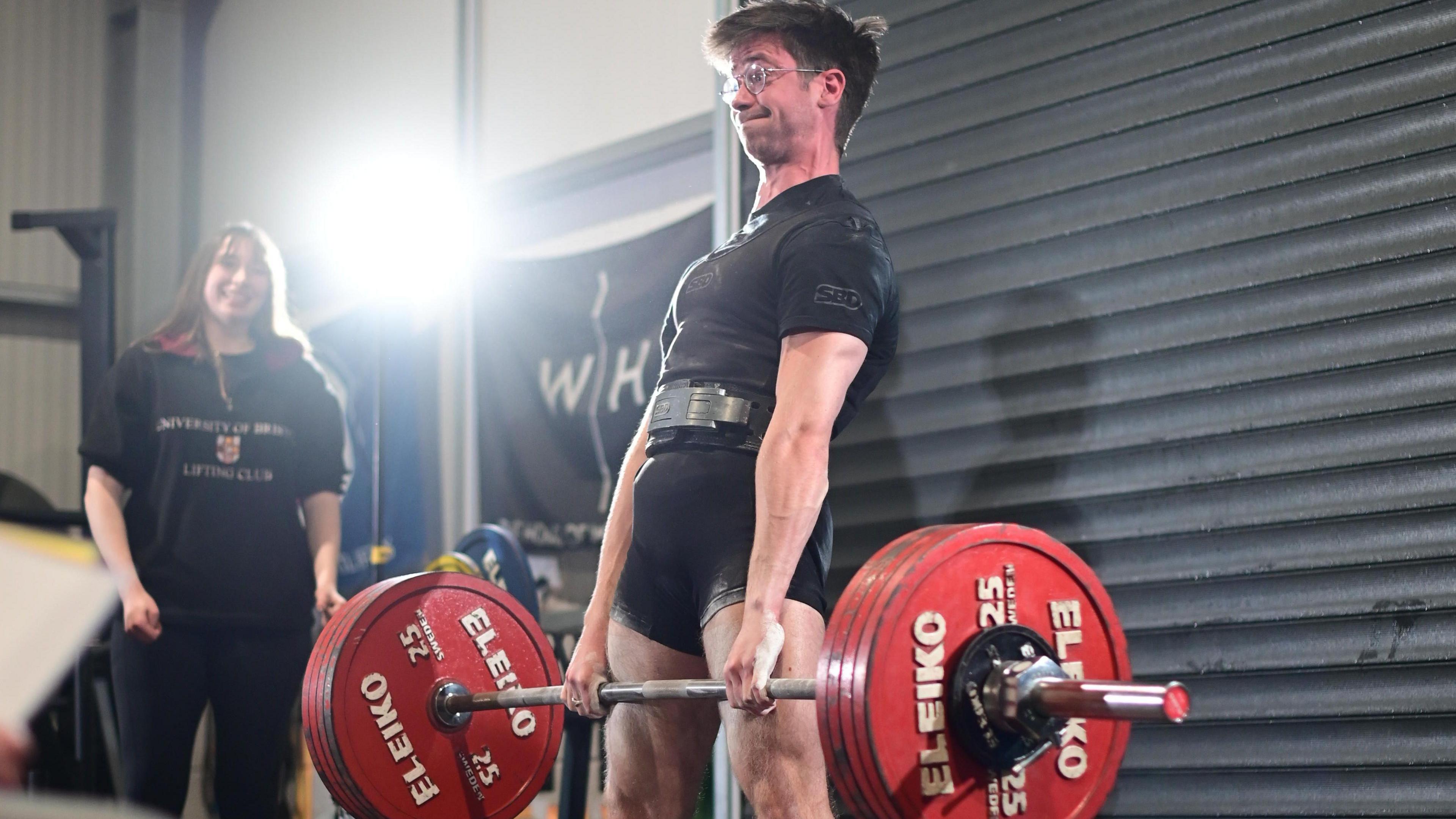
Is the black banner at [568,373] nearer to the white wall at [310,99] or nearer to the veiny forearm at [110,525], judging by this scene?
the white wall at [310,99]

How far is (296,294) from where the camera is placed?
17.1 ft

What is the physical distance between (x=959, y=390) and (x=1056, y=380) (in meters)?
0.22

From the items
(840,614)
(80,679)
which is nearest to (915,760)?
(840,614)

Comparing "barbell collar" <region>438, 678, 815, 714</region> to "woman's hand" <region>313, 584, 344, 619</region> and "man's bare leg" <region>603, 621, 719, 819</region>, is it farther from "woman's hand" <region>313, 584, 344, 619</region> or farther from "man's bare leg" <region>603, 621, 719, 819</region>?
"woman's hand" <region>313, 584, 344, 619</region>

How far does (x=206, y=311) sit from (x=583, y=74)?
1.74 m

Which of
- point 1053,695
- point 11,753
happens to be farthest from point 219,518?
point 11,753

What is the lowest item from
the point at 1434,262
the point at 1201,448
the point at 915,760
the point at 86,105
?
the point at 915,760

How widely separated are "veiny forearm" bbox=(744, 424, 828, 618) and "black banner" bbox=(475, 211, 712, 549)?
2.00m

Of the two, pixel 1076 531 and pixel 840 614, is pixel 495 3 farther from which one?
pixel 840 614

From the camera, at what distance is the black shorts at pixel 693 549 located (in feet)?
5.51

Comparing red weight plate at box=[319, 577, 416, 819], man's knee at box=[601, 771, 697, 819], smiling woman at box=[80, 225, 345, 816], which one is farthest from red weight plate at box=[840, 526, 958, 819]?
smiling woman at box=[80, 225, 345, 816]

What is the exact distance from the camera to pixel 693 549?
1.72 m

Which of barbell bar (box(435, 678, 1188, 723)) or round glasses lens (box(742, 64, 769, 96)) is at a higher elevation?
round glasses lens (box(742, 64, 769, 96))

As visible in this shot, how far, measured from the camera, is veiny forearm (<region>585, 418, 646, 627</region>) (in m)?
1.91
